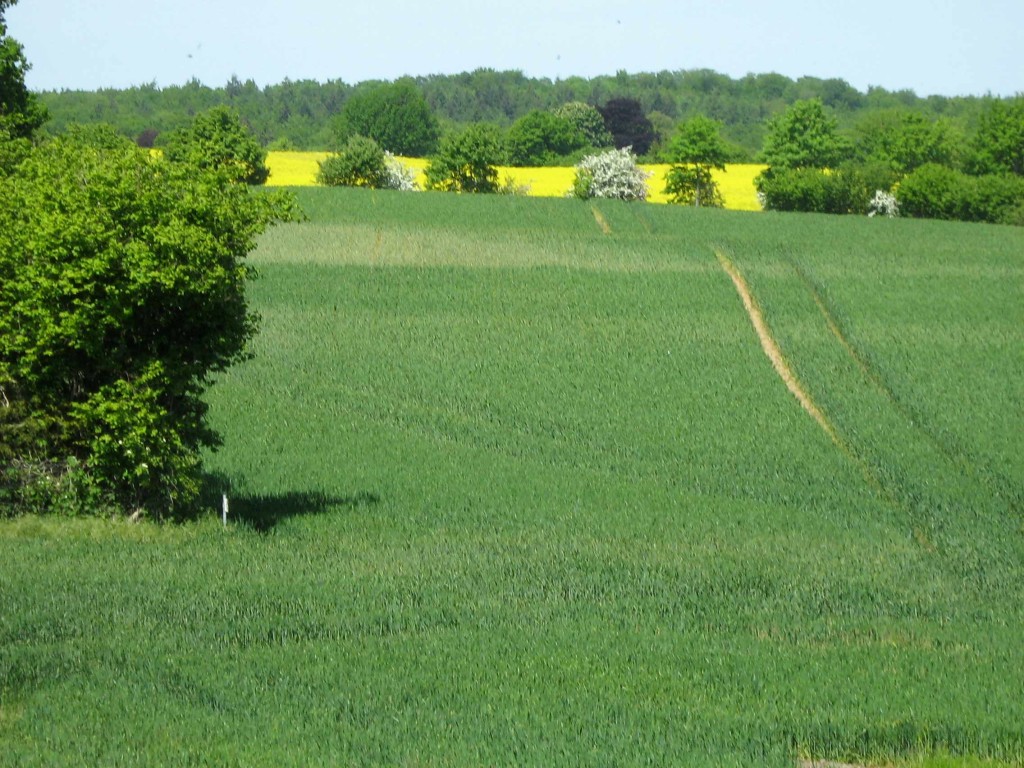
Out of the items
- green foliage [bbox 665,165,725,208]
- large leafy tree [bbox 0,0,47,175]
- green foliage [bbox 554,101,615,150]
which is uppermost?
large leafy tree [bbox 0,0,47,175]

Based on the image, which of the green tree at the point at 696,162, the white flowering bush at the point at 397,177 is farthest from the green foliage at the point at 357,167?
the green tree at the point at 696,162

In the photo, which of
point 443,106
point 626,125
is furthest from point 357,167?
point 443,106

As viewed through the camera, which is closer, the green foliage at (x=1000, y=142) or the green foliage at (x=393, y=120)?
the green foliage at (x=1000, y=142)

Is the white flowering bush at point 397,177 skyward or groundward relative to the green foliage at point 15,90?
groundward

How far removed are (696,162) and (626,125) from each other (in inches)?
2015

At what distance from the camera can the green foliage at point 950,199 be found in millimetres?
76250

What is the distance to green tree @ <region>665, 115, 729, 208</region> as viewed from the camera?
8544cm

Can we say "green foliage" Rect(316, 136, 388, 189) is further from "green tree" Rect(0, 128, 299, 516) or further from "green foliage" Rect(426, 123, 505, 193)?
"green tree" Rect(0, 128, 299, 516)

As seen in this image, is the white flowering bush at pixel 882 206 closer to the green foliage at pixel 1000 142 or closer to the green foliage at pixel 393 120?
the green foliage at pixel 1000 142

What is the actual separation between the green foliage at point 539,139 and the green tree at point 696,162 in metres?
32.7

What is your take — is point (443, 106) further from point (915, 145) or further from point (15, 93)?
point (15, 93)

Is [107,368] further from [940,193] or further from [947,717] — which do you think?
[940,193]

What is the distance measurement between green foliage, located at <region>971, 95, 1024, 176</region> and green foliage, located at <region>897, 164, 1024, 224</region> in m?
17.2

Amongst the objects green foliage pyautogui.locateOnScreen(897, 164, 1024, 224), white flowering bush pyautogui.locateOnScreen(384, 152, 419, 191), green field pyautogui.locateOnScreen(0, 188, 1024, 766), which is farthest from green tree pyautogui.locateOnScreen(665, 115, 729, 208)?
Result: green field pyautogui.locateOnScreen(0, 188, 1024, 766)
